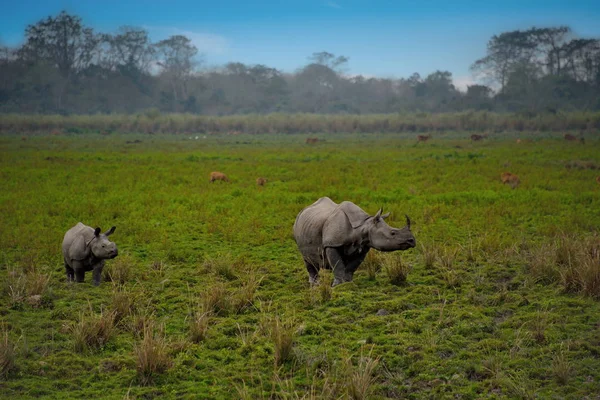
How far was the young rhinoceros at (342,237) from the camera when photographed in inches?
319

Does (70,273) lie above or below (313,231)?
below

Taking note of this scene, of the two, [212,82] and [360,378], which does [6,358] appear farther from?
[212,82]

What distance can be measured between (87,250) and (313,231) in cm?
294

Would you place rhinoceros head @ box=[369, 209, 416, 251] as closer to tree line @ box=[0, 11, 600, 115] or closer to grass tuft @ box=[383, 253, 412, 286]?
grass tuft @ box=[383, 253, 412, 286]

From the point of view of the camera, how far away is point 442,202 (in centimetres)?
1606

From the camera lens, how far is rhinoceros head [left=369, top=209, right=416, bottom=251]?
7.99m

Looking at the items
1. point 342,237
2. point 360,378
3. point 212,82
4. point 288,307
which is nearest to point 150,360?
point 360,378

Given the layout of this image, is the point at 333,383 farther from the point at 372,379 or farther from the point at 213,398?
the point at 213,398

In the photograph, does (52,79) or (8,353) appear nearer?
(8,353)

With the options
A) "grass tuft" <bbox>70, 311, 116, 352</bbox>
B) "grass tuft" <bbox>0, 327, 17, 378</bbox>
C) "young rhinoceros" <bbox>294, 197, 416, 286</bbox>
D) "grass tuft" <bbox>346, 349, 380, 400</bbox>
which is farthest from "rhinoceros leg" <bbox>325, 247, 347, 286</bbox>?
"grass tuft" <bbox>0, 327, 17, 378</bbox>

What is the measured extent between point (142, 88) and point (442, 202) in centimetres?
7688

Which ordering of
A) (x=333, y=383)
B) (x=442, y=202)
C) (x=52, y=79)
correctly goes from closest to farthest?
(x=333, y=383), (x=442, y=202), (x=52, y=79)

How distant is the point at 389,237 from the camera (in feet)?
26.5

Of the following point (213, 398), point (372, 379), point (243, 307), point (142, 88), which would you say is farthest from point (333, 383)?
point (142, 88)
